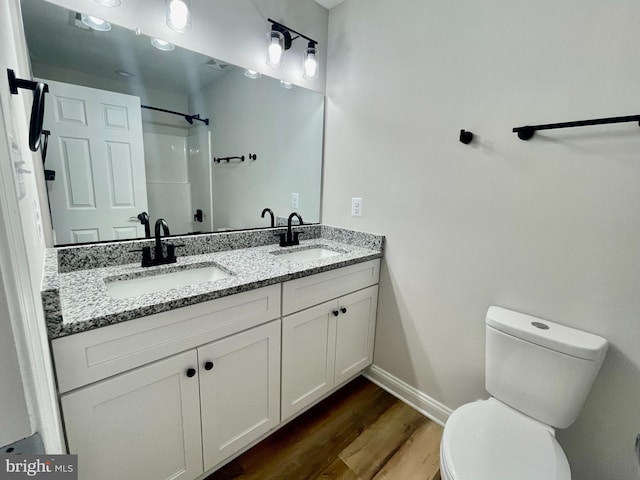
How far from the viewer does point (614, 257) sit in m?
1.05

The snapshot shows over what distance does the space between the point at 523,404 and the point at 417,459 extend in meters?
0.57

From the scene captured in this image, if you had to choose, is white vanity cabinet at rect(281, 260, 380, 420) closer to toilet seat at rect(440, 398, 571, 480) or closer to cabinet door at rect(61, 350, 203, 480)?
cabinet door at rect(61, 350, 203, 480)

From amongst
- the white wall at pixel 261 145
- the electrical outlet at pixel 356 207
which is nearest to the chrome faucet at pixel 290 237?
the white wall at pixel 261 145

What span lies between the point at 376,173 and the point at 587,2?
103 centimetres

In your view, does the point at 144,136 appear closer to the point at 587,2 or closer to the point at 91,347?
the point at 91,347

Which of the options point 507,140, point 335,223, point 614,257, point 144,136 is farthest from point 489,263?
point 144,136

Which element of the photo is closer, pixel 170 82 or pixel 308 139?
pixel 170 82

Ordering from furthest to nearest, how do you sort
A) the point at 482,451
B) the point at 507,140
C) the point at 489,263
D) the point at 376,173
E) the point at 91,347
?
the point at 376,173, the point at 489,263, the point at 507,140, the point at 482,451, the point at 91,347

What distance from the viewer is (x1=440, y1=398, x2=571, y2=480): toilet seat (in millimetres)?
906

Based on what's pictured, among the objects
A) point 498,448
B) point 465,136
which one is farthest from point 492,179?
point 498,448

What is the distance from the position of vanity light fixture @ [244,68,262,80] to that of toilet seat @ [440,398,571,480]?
1904mm

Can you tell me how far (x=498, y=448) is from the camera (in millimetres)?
996

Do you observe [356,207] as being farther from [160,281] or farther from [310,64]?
[160,281]

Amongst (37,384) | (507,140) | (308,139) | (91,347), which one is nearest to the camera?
(37,384)
